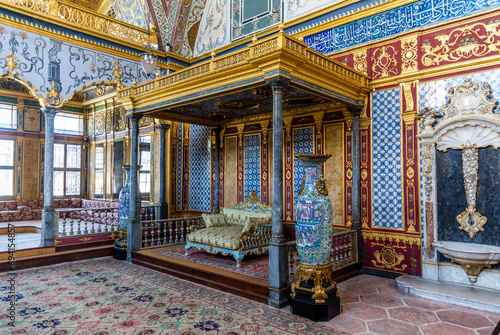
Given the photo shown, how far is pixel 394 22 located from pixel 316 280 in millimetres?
4666

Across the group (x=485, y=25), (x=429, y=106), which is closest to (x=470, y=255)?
(x=429, y=106)

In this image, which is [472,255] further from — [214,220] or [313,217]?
A: [214,220]

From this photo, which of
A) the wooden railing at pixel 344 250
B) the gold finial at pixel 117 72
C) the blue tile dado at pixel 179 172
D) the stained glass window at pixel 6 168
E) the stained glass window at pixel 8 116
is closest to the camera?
the wooden railing at pixel 344 250

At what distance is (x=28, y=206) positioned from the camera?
11.6 metres

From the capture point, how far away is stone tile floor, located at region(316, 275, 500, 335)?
372 cm

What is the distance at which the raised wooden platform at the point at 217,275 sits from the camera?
15.8 ft

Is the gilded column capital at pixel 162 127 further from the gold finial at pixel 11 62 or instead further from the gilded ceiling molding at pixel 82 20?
the gold finial at pixel 11 62

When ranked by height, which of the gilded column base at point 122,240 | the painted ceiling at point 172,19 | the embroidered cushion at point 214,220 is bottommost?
the gilded column base at point 122,240

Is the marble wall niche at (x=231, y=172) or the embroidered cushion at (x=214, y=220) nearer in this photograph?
the embroidered cushion at (x=214, y=220)


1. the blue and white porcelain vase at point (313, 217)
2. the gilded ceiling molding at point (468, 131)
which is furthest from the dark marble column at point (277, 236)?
the gilded ceiling molding at point (468, 131)

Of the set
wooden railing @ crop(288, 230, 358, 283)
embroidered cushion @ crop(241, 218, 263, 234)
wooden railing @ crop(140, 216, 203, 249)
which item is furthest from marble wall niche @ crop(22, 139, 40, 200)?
wooden railing @ crop(288, 230, 358, 283)

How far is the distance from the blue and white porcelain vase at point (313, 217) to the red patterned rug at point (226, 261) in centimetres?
123

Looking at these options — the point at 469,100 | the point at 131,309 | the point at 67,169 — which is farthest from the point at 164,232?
the point at 67,169

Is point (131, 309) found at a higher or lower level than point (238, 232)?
lower
